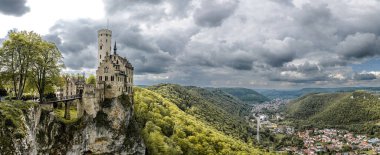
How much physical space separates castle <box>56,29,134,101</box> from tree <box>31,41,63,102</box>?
5.87 meters

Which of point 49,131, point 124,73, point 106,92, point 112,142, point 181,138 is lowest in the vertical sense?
point 181,138

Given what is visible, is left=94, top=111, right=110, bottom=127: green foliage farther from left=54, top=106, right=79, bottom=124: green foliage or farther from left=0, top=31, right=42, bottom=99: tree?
left=0, top=31, right=42, bottom=99: tree

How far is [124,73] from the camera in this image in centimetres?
6112

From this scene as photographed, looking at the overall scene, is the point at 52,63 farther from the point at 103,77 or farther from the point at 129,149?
the point at 129,149

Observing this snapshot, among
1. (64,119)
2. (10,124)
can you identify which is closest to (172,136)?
(64,119)

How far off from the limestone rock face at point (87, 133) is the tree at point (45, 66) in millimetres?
6168

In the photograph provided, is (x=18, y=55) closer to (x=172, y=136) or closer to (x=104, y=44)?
(x=104, y=44)

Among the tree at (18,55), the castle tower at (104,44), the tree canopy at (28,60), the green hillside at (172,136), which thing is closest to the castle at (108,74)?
the castle tower at (104,44)

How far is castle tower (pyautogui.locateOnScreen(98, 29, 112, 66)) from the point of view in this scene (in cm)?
5984

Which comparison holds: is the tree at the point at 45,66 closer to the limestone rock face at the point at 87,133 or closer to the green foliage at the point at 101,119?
the limestone rock face at the point at 87,133

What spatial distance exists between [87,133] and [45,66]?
13.7 m

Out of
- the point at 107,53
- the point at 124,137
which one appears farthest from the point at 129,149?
the point at 107,53

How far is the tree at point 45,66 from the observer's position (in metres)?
46.8

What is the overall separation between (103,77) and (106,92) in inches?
120
